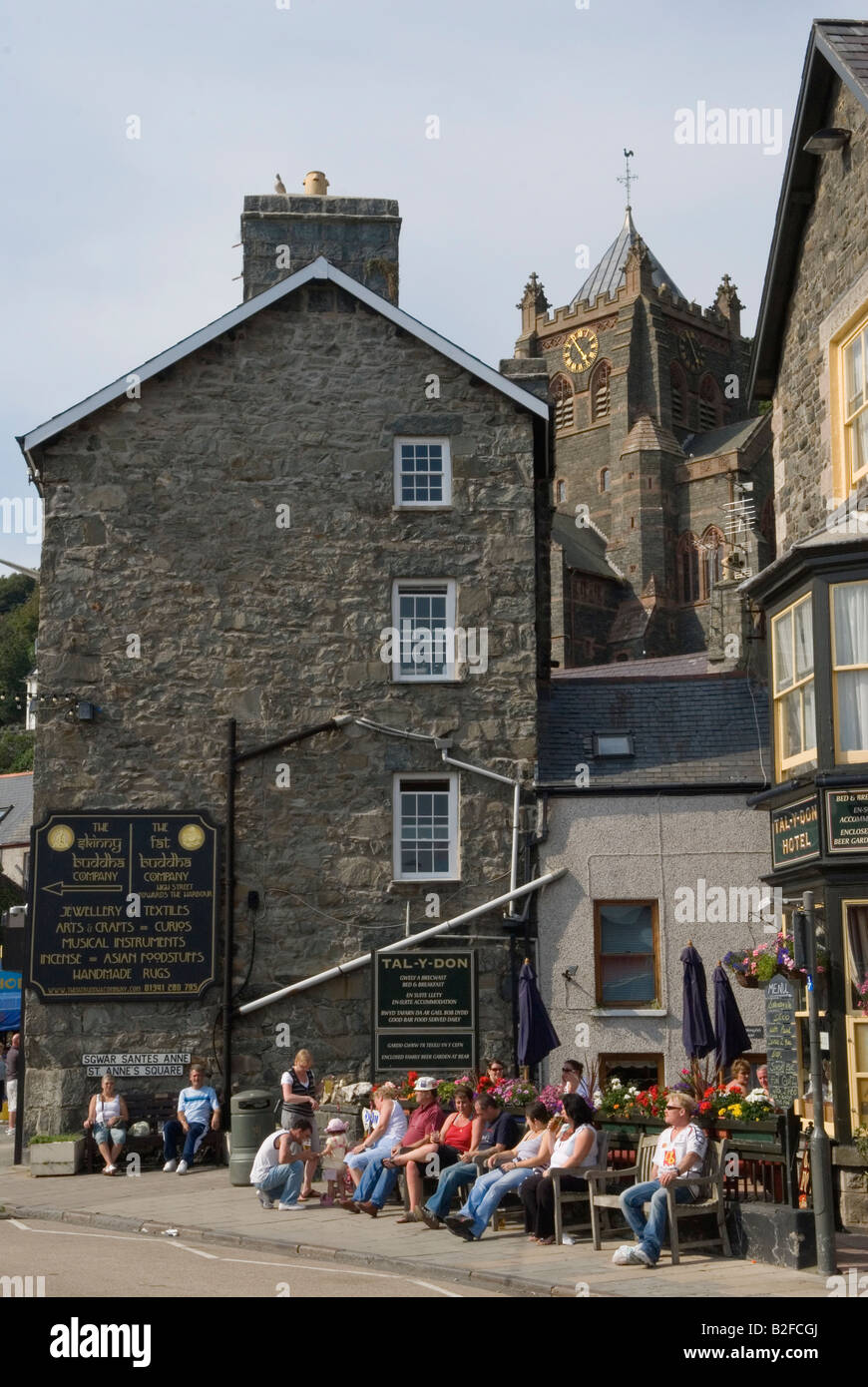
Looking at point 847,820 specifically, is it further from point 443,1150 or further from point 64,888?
point 64,888

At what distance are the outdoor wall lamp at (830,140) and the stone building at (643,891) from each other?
8.24 metres

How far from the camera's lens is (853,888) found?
50.3ft

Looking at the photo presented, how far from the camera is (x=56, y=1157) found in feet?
66.6

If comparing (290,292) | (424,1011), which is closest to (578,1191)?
(424,1011)

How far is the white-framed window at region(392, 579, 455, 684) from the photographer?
73.6 feet

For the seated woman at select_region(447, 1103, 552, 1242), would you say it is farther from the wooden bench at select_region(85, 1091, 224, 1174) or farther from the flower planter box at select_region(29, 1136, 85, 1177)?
the flower planter box at select_region(29, 1136, 85, 1177)

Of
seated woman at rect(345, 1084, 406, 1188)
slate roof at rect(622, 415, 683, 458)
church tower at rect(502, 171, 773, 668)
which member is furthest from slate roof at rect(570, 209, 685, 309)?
seated woman at rect(345, 1084, 406, 1188)

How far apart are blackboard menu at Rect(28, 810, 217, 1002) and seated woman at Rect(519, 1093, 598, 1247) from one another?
27.4 feet

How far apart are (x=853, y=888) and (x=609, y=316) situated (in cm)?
7760

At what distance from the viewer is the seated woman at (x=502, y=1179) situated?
554 inches

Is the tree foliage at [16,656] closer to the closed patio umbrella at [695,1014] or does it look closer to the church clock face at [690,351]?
the church clock face at [690,351]

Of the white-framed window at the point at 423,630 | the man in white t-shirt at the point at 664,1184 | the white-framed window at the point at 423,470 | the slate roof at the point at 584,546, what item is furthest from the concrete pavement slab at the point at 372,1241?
the slate roof at the point at 584,546

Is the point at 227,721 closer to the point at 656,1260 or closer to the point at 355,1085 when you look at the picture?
the point at 355,1085
